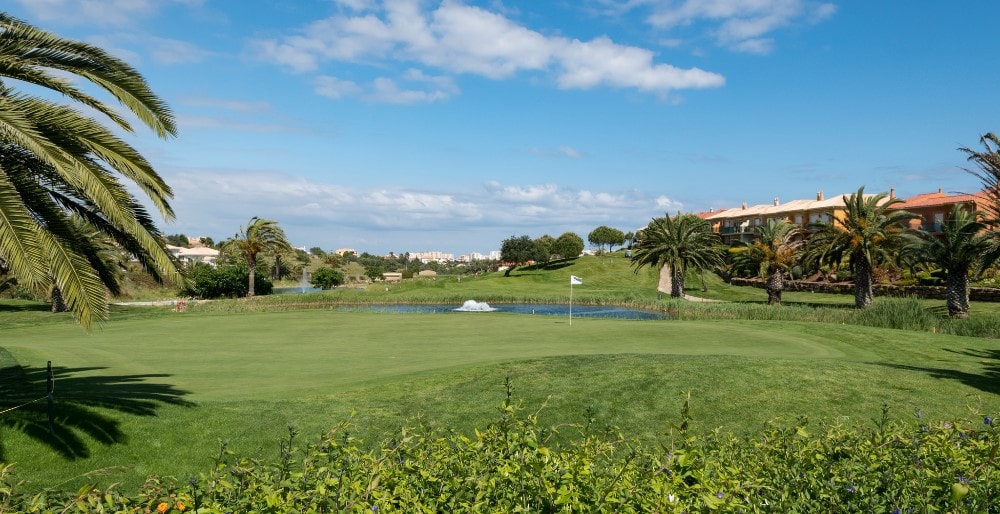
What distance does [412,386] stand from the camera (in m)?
12.6

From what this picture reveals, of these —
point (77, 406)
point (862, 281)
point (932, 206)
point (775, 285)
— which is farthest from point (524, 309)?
point (932, 206)

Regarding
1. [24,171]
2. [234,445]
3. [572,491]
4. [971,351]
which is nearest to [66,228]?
[24,171]

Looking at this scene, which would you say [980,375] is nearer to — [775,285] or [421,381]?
[421,381]

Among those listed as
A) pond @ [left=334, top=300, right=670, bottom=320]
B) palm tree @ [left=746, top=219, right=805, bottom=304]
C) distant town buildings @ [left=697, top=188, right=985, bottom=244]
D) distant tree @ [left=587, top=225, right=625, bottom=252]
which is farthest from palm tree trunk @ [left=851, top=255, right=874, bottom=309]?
distant tree @ [left=587, top=225, right=625, bottom=252]

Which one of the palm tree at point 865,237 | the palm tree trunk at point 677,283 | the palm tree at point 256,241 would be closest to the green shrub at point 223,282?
the palm tree at point 256,241

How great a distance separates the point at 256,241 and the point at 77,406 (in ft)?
187

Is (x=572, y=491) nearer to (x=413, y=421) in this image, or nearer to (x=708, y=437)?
(x=708, y=437)

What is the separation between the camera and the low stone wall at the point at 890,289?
41438 mm

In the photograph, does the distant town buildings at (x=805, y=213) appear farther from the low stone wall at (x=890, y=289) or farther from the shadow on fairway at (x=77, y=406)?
the shadow on fairway at (x=77, y=406)

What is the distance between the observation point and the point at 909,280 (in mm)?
49000

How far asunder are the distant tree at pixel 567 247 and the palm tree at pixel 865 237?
64.2 m

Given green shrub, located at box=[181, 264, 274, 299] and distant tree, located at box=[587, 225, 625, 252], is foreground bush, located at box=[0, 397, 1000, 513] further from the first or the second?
distant tree, located at box=[587, 225, 625, 252]

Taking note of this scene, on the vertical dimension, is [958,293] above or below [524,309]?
above

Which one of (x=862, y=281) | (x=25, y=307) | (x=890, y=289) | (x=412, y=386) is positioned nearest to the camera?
(x=412, y=386)
